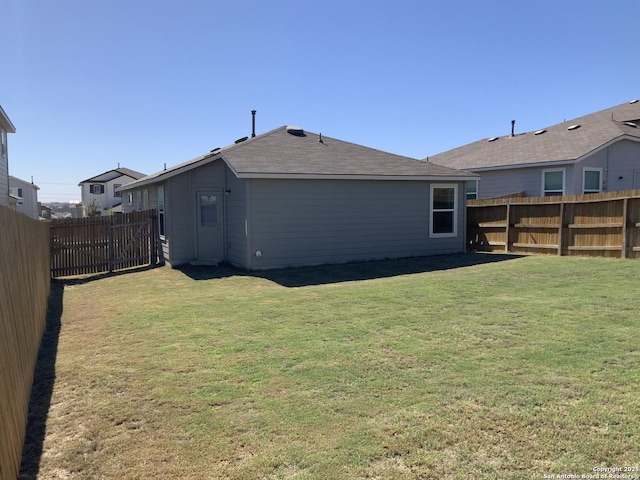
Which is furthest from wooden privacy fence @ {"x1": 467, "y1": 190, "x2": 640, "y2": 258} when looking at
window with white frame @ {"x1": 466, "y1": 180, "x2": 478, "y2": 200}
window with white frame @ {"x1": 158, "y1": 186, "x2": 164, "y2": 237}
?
window with white frame @ {"x1": 158, "y1": 186, "x2": 164, "y2": 237}

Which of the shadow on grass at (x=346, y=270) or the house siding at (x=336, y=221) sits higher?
the house siding at (x=336, y=221)

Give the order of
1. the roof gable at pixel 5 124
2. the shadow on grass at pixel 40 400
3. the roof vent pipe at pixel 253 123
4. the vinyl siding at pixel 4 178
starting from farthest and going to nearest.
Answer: the vinyl siding at pixel 4 178 < the roof vent pipe at pixel 253 123 < the roof gable at pixel 5 124 < the shadow on grass at pixel 40 400

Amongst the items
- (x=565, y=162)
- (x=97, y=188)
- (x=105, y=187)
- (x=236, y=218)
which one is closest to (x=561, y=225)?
(x=565, y=162)

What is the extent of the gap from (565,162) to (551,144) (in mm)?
2712

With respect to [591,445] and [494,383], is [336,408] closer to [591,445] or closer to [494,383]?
[494,383]

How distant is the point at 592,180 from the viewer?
1830 centimetres

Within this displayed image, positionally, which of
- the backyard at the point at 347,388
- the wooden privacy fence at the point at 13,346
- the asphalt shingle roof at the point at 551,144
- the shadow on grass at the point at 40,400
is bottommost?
the shadow on grass at the point at 40,400

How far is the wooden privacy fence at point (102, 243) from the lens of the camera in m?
14.1

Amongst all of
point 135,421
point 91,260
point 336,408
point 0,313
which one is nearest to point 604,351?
point 336,408

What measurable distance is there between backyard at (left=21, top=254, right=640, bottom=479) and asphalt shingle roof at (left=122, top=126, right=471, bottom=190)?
16.3 feet

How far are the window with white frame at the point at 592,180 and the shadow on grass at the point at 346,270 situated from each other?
5.92m

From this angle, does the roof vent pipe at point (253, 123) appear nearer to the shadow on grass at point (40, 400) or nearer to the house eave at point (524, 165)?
the house eave at point (524, 165)

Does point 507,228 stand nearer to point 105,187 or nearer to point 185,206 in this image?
point 185,206

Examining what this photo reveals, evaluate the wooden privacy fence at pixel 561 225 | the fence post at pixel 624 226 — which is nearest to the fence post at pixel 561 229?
the wooden privacy fence at pixel 561 225
